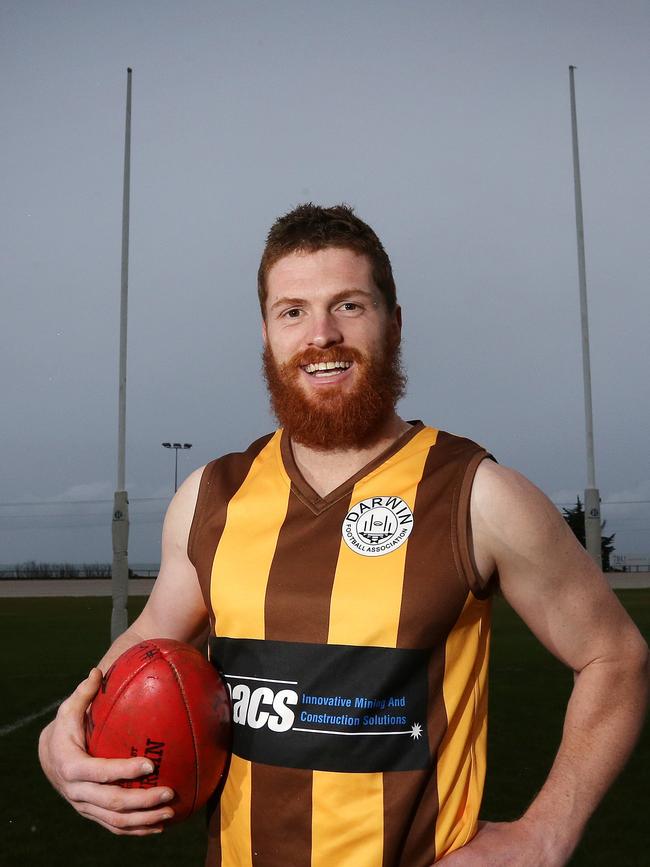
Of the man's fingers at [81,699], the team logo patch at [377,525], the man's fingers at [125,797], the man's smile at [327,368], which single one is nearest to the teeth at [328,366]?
the man's smile at [327,368]

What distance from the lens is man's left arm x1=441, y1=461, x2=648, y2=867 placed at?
4.94ft

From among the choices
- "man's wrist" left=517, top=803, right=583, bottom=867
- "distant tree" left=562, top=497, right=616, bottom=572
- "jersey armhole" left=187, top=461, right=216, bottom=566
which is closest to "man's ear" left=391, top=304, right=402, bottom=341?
"jersey armhole" left=187, top=461, right=216, bottom=566

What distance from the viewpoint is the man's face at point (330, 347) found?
1767 mm

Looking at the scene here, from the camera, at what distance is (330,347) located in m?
1.77

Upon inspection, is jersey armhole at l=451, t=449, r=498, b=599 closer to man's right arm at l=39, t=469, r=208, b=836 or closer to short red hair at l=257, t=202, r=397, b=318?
short red hair at l=257, t=202, r=397, b=318

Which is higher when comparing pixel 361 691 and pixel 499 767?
pixel 361 691

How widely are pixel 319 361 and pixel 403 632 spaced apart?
1.83 feet

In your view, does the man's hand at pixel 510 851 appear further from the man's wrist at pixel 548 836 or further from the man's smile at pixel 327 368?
the man's smile at pixel 327 368

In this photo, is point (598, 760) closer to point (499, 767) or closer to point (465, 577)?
point (465, 577)

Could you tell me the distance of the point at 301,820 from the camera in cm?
152

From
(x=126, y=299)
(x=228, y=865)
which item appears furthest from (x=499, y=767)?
(x=126, y=299)

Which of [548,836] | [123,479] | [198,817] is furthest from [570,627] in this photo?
[123,479]

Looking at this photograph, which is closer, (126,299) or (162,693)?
(162,693)

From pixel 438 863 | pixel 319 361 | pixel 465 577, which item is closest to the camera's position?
pixel 438 863
